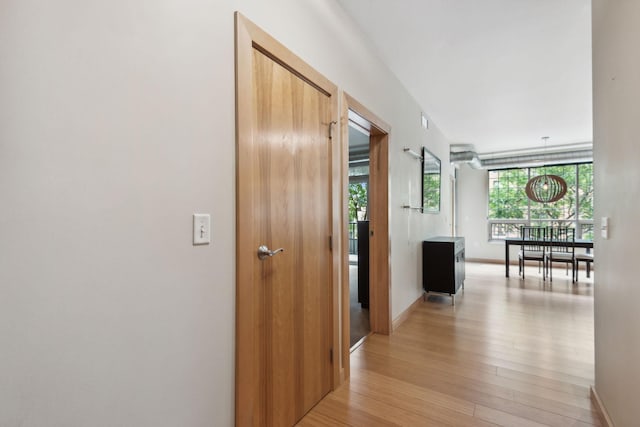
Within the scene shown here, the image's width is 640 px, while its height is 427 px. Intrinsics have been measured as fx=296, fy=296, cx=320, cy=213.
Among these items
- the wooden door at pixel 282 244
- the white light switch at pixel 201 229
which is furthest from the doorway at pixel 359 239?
the white light switch at pixel 201 229

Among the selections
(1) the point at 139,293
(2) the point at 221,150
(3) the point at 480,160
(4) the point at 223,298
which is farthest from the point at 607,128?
(3) the point at 480,160

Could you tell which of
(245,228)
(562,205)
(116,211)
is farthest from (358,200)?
(116,211)

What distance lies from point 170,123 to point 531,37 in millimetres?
3054

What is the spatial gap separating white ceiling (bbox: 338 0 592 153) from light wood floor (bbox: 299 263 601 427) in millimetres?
2721

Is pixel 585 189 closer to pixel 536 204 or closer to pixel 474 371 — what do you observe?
pixel 536 204

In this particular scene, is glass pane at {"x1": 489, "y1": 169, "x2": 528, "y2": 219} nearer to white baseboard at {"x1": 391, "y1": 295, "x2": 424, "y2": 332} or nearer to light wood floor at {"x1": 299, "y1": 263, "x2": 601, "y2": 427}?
light wood floor at {"x1": 299, "y1": 263, "x2": 601, "y2": 427}

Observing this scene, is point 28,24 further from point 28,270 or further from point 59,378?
point 59,378

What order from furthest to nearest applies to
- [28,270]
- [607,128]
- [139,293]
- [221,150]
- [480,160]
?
[480,160] < [607,128] < [221,150] < [139,293] < [28,270]

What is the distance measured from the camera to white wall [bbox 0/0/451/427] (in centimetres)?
74

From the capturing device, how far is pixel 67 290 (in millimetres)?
808

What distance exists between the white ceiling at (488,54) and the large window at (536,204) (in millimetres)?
2625

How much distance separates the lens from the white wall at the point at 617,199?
4.24 feet

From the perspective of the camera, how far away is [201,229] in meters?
1.16

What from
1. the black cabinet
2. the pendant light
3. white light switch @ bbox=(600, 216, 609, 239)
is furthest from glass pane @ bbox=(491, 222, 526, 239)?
white light switch @ bbox=(600, 216, 609, 239)
